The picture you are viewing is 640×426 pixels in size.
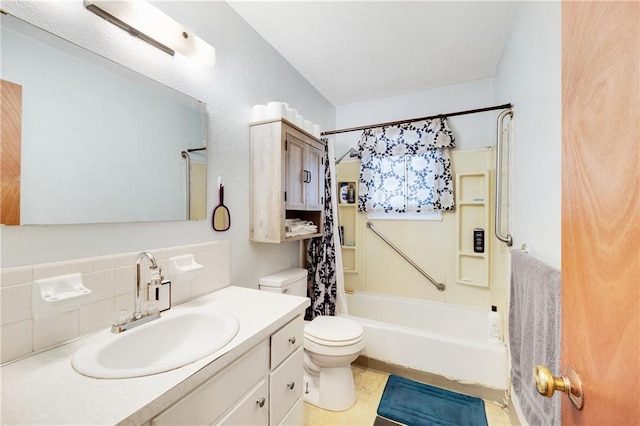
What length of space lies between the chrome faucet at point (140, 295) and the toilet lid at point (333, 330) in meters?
0.96

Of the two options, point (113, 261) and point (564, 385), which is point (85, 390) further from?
point (564, 385)

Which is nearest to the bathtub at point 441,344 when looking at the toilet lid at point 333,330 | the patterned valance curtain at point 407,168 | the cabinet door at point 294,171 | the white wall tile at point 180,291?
the toilet lid at point 333,330

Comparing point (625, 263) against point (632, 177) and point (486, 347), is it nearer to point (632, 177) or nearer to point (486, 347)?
point (632, 177)

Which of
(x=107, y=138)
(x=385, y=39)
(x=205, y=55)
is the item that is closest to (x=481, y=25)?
(x=385, y=39)

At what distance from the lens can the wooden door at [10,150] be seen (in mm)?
781

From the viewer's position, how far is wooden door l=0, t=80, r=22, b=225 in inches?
30.7

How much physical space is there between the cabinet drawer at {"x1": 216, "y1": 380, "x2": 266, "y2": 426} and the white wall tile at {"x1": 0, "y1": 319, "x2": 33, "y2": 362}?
628mm

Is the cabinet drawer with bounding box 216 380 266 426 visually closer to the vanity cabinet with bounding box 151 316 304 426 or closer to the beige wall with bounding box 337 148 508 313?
the vanity cabinet with bounding box 151 316 304 426

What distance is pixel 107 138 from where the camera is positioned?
102cm

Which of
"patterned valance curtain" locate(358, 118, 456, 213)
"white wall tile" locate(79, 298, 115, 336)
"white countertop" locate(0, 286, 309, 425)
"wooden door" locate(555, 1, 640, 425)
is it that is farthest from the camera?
"patterned valance curtain" locate(358, 118, 456, 213)

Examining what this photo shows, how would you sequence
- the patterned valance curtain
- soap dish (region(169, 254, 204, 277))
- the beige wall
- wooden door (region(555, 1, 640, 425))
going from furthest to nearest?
the patterned valance curtain → the beige wall → soap dish (region(169, 254, 204, 277)) → wooden door (region(555, 1, 640, 425))

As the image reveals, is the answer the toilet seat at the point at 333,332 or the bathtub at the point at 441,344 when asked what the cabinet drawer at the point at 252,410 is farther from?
the bathtub at the point at 441,344

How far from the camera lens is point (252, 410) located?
98 cm

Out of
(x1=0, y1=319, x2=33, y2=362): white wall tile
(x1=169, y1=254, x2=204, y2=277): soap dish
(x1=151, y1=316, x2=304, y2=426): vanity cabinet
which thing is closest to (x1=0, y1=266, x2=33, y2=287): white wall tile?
(x1=0, y1=319, x2=33, y2=362): white wall tile
